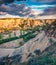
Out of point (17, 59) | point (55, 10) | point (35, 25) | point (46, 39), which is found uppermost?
point (55, 10)

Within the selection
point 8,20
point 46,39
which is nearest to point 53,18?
point 46,39

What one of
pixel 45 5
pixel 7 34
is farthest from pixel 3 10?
pixel 45 5

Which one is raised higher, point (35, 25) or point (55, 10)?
point (55, 10)

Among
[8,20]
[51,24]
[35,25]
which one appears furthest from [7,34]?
[51,24]

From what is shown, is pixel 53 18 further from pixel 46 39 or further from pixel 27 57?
pixel 27 57

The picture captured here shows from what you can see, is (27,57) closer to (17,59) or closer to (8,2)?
(17,59)

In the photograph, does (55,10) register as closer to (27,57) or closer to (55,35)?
(55,35)

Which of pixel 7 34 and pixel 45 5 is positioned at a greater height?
pixel 45 5
